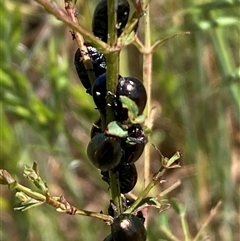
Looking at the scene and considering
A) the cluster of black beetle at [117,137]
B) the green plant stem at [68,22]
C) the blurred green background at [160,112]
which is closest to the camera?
the green plant stem at [68,22]

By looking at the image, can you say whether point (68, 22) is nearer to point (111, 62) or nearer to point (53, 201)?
point (111, 62)

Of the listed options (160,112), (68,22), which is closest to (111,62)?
(68,22)

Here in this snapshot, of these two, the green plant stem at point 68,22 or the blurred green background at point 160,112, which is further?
the blurred green background at point 160,112

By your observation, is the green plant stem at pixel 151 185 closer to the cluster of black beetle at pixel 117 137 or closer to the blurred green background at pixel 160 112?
the cluster of black beetle at pixel 117 137

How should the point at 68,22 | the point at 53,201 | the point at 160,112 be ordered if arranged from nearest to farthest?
1. the point at 68,22
2. the point at 53,201
3. the point at 160,112

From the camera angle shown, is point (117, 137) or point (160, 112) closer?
point (117, 137)

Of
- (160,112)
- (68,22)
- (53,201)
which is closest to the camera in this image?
(68,22)

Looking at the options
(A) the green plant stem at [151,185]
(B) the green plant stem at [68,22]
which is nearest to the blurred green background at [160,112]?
(A) the green plant stem at [151,185]
